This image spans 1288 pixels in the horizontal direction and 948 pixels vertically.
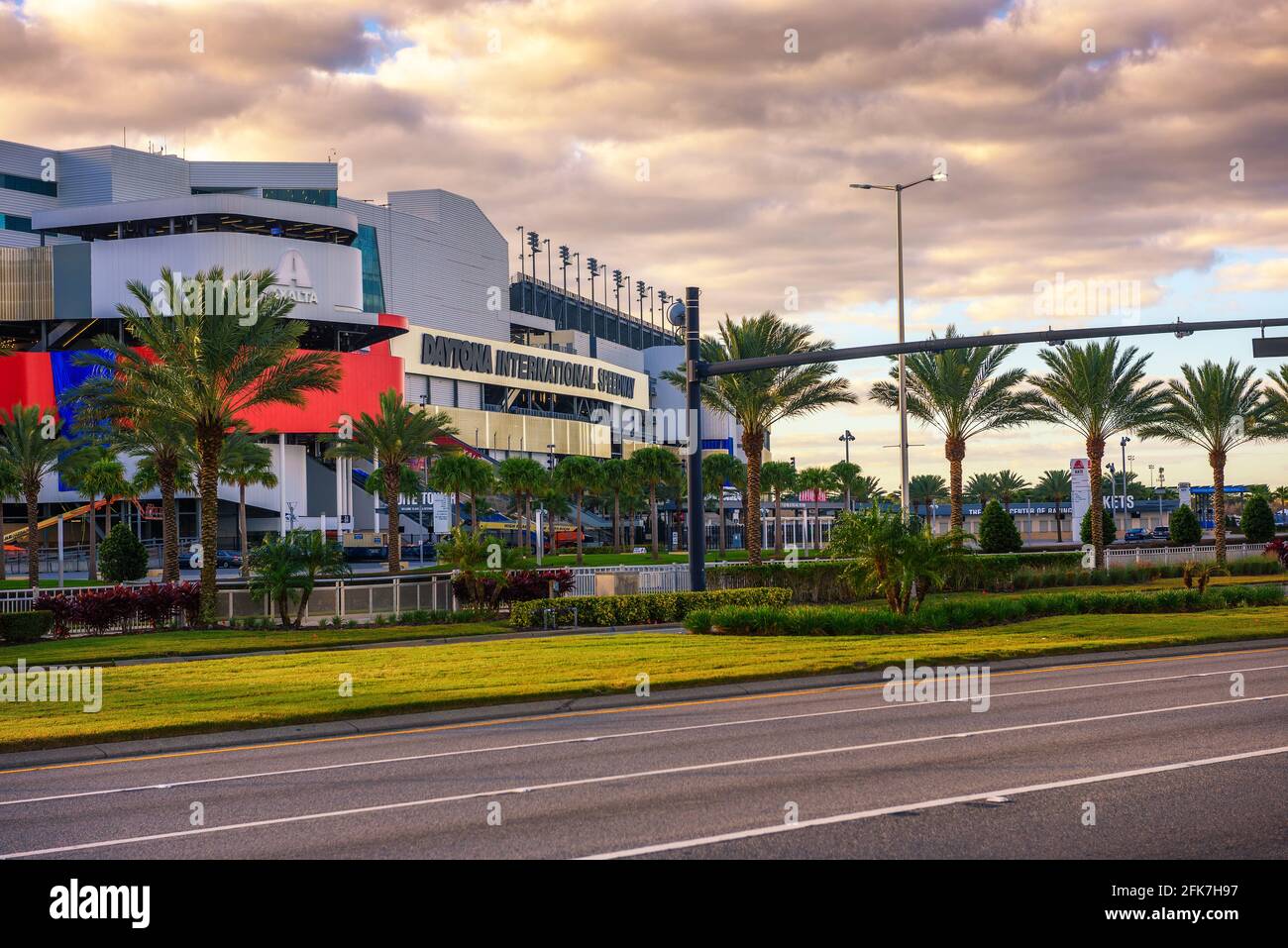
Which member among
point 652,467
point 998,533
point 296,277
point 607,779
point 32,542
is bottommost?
point 607,779

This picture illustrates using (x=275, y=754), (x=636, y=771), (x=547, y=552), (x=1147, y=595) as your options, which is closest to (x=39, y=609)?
(x=275, y=754)

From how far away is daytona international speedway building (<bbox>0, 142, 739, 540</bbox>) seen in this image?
A: 315ft

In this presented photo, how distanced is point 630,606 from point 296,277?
2846 inches

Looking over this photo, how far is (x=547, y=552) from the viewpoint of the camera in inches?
3600

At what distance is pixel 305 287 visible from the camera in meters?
98.8

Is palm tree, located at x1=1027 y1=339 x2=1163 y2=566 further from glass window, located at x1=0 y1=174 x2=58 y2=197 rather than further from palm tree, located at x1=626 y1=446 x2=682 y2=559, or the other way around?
glass window, located at x1=0 y1=174 x2=58 y2=197

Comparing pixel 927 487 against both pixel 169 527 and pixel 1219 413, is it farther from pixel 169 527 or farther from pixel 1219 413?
pixel 169 527

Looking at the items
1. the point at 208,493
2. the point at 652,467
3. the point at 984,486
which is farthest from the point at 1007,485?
the point at 208,493

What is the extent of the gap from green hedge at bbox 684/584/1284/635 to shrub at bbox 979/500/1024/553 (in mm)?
23315

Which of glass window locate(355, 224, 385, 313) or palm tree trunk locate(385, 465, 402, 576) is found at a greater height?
glass window locate(355, 224, 385, 313)

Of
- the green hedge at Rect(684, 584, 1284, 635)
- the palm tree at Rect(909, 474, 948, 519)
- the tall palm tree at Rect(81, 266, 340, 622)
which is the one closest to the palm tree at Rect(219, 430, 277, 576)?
the tall palm tree at Rect(81, 266, 340, 622)

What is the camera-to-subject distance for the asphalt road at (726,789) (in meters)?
9.14
